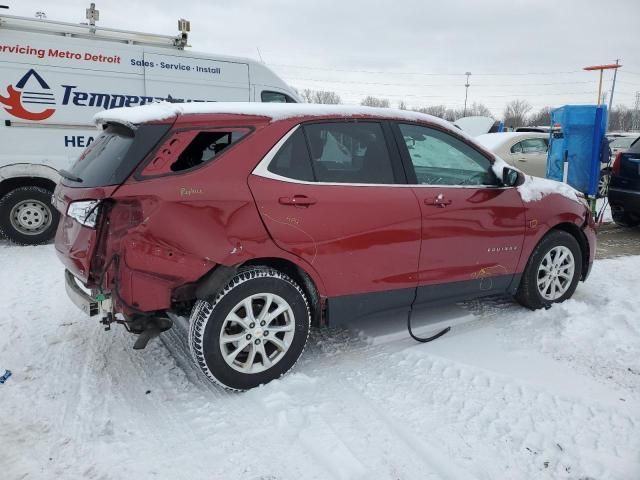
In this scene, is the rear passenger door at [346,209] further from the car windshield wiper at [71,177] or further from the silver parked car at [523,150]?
the silver parked car at [523,150]

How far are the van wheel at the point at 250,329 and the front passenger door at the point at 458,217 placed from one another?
3.65 feet

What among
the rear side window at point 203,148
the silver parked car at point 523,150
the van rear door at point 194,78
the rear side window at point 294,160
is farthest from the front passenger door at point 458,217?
the silver parked car at point 523,150

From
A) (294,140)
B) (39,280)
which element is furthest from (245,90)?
(294,140)

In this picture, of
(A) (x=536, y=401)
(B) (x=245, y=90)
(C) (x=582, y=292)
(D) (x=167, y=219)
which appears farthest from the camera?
(B) (x=245, y=90)

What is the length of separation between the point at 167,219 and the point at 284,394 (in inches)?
51.8

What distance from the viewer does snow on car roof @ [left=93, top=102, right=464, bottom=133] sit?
10.2 ft

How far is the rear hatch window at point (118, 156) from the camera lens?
2.96m

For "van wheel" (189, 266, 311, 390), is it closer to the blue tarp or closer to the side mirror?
the side mirror

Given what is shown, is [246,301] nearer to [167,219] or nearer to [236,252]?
[236,252]

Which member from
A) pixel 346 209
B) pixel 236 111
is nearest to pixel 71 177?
pixel 236 111

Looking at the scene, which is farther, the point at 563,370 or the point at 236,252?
the point at 563,370

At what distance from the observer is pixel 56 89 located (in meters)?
6.86

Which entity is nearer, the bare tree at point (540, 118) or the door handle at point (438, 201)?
the door handle at point (438, 201)

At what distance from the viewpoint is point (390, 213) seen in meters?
3.57
